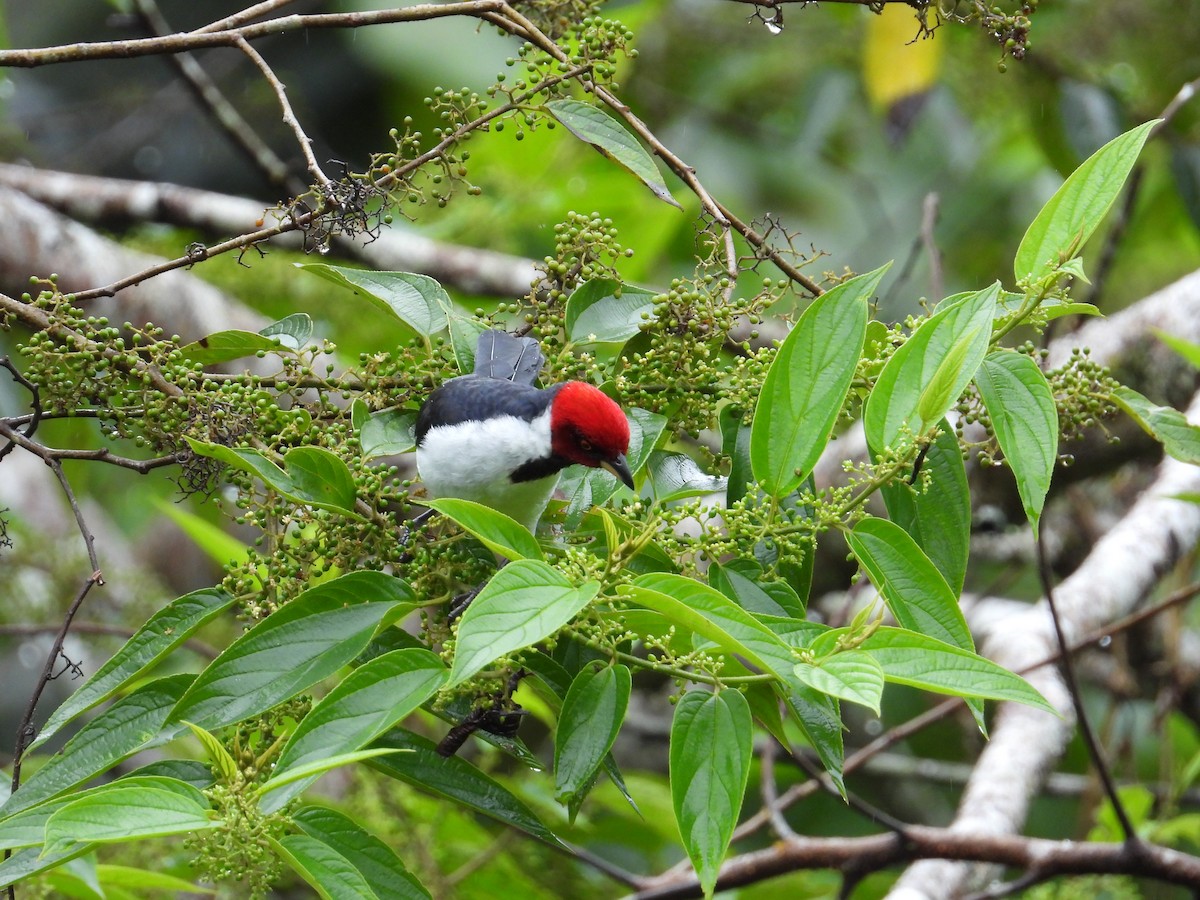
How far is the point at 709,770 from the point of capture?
55.2 inches

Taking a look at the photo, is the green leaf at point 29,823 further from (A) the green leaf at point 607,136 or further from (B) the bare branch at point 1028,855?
(B) the bare branch at point 1028,855

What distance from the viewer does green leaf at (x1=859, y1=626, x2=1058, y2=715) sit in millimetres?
1243

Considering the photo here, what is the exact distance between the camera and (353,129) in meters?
8.28

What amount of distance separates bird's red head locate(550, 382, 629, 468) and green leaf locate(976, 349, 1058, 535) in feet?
1.80

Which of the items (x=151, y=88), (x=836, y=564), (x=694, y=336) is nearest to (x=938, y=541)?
(x=694, y=336)

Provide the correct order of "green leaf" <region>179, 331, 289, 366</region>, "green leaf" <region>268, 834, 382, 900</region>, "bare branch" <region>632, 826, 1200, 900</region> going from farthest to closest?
"bare branch" <region>632, 826, 1200, 900</region> → "green leaf" <region>179, 331, 289, 366</region> → "green leaf" <region>268, 834, 382, 900</region>

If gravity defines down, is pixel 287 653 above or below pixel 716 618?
above

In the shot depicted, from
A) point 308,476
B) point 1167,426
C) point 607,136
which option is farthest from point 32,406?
point 1167,426

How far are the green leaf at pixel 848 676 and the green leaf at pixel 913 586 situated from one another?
0.21m

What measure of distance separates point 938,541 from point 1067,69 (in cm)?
430

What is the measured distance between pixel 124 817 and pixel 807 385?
95 cm

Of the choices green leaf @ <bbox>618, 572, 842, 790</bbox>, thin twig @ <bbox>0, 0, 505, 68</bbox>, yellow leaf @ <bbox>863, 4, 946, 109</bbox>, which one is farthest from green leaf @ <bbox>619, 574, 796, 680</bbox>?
yellow leaf @ <bbox>863, 4, 946, 109</bbox>

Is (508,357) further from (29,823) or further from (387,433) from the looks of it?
(29,823)

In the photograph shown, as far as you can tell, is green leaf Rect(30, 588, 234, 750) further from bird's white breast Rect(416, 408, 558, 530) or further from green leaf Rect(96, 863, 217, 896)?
bird's white breast Rect(416, 408, 558, 530)
